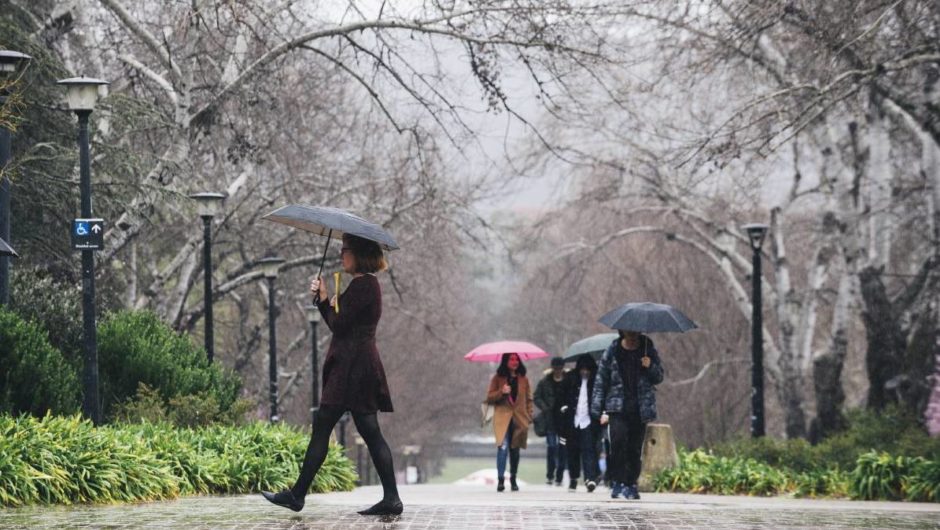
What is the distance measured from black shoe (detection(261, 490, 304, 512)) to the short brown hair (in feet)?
5.13

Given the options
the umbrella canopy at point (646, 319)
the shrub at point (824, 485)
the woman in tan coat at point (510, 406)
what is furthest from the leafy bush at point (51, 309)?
the shrub at point (824, 485)

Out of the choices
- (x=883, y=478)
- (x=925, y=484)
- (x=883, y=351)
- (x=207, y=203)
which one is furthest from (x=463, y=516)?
(x=883, y=351)

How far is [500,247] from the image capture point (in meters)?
32.4

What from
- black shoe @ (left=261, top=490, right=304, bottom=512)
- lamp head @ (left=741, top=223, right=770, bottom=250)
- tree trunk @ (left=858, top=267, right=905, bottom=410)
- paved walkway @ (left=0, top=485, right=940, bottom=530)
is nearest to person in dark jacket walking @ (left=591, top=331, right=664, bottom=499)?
paved walkway @ (left=0, top=485, right=940, bottom=530)

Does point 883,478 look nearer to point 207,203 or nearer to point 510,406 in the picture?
point 510,406

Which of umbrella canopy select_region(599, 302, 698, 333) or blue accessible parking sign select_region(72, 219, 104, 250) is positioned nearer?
umbrella canopy select_region(599, 302, 698, 333)

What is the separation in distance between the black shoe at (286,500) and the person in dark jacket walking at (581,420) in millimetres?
8059

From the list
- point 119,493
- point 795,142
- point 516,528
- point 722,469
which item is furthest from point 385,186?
point 516,528

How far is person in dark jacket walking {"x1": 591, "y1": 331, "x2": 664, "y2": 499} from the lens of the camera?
46.0ft

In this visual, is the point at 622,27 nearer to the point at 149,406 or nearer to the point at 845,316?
the point at 845,316

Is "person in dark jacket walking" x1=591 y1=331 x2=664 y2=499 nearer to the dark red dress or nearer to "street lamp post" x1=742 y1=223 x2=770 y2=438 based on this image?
the dark red dress

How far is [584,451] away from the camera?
19000 millimetres

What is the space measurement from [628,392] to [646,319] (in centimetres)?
86

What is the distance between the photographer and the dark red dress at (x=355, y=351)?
10281 mm
